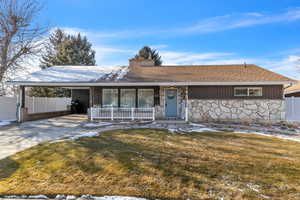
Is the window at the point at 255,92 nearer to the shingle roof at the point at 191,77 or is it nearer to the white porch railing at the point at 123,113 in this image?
the shingle roof at the point at 191,77

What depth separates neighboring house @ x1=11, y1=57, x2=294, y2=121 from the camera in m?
9.92

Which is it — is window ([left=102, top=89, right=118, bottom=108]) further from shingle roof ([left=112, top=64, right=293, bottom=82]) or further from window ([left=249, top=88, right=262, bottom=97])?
window ([left=249, top=88, right=262, bottom=97])

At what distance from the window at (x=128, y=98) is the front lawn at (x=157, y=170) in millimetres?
5978

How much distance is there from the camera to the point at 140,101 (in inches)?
446

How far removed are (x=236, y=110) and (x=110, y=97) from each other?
8094mm

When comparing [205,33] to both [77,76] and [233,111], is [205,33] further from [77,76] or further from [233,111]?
[77,76]

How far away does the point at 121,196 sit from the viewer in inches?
107

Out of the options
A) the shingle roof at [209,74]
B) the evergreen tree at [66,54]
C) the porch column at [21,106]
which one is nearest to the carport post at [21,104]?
the porch column at [21,106]

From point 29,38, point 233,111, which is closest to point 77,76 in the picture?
point 29,38

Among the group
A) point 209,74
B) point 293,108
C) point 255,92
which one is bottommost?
point 293,108

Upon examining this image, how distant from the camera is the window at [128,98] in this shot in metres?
11.4

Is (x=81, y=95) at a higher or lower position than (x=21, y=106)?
higher

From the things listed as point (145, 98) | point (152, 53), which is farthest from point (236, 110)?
point (152, 53)

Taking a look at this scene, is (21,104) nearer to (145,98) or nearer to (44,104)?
(44,104)
